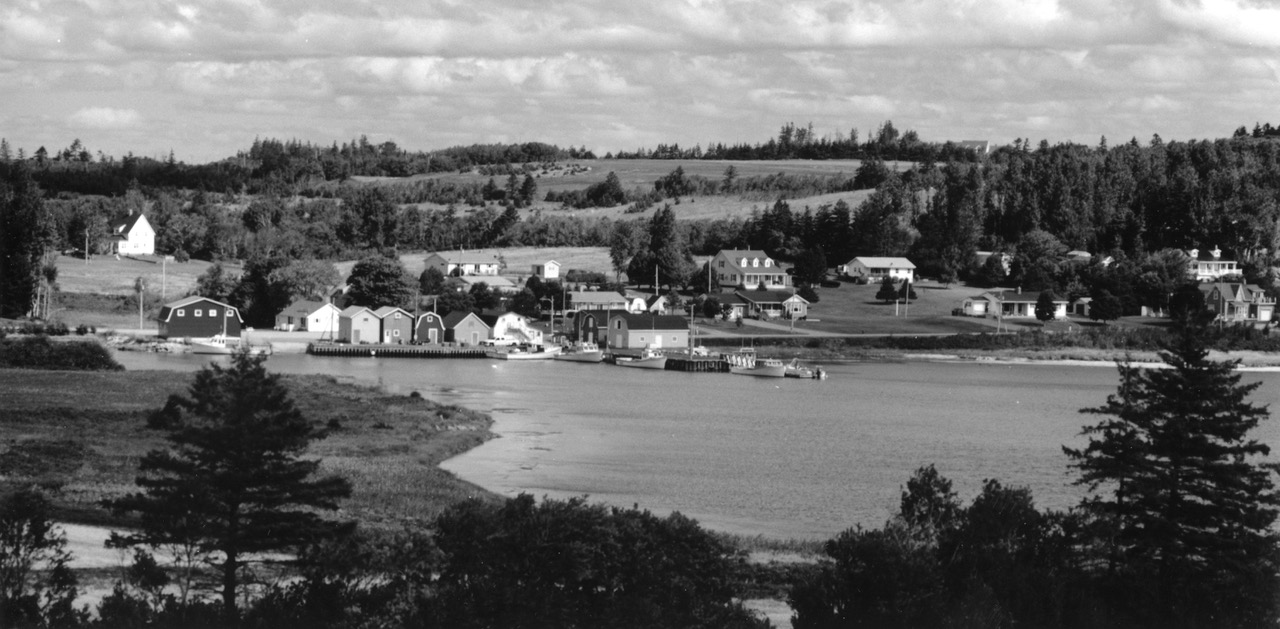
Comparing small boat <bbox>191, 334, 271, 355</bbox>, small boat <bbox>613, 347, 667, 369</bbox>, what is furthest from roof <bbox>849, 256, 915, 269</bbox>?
small boat <bbox>191, 334, 271, 355</bbox>

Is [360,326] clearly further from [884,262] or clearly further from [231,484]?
[231,484]

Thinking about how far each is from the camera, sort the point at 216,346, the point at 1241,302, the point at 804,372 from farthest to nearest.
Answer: the point at 1241,302 < the point at 216,346 < the point at 804,372

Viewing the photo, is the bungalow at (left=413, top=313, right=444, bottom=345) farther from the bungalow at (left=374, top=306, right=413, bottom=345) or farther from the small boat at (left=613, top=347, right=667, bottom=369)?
the small boat at (left=613, top=347, right=667, bottom=369)

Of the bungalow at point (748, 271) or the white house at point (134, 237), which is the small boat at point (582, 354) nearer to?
the bungalow at point (748, 271)

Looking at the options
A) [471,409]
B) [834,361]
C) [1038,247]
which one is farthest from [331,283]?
[1038,247]

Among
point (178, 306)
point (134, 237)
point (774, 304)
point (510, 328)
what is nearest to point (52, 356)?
point (178, 306)
